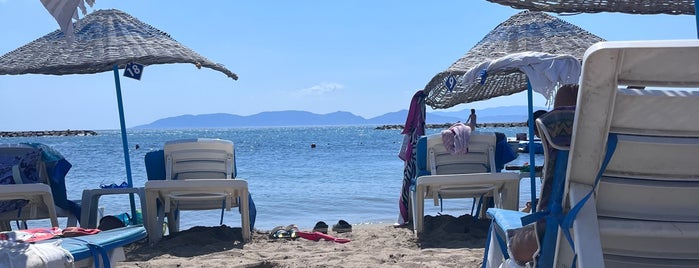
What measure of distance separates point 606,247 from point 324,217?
8166 mm

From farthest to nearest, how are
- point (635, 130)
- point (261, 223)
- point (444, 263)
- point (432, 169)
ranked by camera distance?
1. point (261, 223)
2. point (432, 169)
3. point (444, 263)
4. point (635, 130)

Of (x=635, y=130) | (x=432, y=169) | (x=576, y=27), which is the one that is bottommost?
(x=432, y=169)

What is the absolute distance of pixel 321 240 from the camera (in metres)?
5.95

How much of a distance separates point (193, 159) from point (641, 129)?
4536 millimetres

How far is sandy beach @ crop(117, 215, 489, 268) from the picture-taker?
4566mm

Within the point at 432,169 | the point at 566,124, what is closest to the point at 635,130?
the point at 566,124

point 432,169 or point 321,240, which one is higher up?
point 432,169

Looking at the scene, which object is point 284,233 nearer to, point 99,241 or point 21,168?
point 21,168

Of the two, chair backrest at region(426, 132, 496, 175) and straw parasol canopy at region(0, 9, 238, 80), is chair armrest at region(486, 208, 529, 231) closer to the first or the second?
chair backrest at region(426, 132, 496, 175)

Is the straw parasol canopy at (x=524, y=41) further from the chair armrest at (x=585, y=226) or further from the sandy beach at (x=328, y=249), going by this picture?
the chair armrest at (x=585, y=226)

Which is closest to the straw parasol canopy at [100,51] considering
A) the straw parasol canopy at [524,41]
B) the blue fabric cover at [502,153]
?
the straw parasol canopy at [524,41]

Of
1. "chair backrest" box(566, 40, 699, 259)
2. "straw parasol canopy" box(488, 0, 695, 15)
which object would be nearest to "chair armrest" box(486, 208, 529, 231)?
"chair backrest" box(566, 40, 699, 259)

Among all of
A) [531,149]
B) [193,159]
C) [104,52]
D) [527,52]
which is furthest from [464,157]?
[104,52]

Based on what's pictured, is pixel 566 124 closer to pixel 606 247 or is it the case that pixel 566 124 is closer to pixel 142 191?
pixel 606 247
